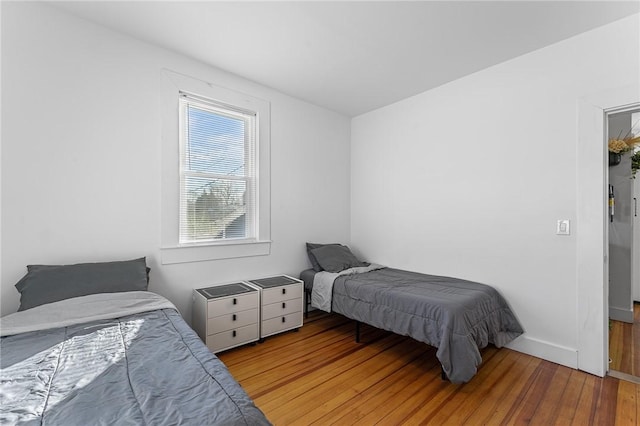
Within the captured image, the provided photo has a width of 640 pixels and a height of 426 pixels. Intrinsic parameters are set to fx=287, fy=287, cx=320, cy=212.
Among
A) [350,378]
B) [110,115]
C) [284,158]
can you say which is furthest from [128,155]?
[350,378]

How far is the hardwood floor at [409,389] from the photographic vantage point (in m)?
1.79

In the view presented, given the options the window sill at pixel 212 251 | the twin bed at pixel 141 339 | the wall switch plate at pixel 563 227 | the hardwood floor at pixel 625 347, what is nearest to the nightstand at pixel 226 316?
the window sill at pixel 212 251

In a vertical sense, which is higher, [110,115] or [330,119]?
[330,119]

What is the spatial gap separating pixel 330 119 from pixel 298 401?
336cm

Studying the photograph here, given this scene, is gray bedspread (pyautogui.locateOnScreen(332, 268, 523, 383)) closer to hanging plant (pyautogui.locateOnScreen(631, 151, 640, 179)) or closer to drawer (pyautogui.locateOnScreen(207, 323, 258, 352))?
drawer (pyautogui.locateOnScreen(207, 323, 258, 352))

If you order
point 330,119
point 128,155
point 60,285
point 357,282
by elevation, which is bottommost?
point 357,282

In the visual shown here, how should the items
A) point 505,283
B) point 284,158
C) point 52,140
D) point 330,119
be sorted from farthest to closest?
point 330,119 < point 284,158 < point 505,283 < point 52,140

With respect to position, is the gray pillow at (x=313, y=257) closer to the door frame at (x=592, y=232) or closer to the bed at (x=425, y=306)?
the bed at (x=425, y=306)

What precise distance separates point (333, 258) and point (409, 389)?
1.69m

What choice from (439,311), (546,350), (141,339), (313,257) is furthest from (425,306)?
(141,339)

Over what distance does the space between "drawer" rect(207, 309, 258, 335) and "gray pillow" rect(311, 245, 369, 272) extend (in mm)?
1024

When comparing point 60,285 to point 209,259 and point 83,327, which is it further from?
point 209,259

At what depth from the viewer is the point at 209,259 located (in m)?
2.88

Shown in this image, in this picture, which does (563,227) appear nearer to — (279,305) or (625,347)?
(625,347)
